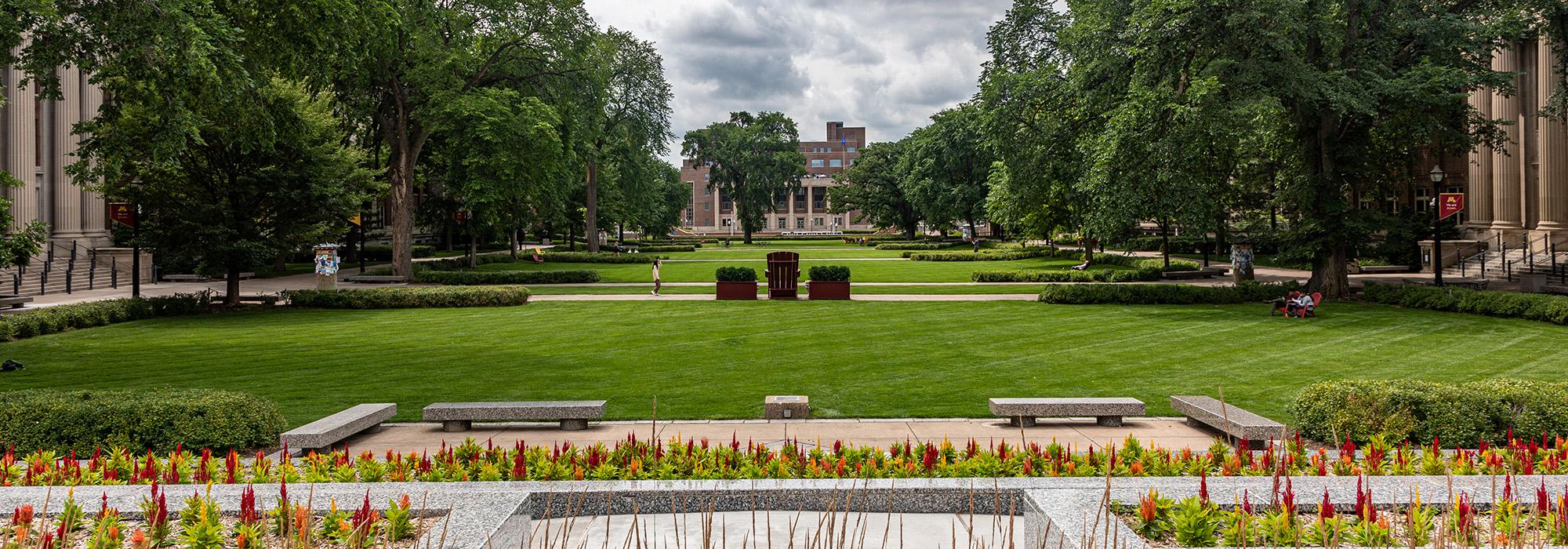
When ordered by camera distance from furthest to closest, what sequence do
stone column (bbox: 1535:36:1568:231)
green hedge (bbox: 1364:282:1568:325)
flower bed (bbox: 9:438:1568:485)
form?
stone column (bbox: 1535:36:1568:231), green hedge (bbox: 1364:282:1568:325), flower bed (bbox: 9:438:1568:485)

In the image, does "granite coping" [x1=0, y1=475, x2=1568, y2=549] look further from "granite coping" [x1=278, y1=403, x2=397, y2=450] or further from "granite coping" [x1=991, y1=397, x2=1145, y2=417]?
"granite coping" [x1=991, y1=397, x2=1145, y2=417]

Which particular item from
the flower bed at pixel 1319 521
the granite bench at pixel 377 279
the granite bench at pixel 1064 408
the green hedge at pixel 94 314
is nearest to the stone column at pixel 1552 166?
the granite bench at pixel 1064 408

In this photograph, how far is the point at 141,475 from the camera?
7375mm

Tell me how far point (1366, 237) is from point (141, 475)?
29.2m

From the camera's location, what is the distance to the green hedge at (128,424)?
888 cm

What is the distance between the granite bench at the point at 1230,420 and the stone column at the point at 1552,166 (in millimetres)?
35459

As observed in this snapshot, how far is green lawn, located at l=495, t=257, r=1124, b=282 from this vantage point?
39.2 metres

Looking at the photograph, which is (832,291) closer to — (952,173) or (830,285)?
(830,285)

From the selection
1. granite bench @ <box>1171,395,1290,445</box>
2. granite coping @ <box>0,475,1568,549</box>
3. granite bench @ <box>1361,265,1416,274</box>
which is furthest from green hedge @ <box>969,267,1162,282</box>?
granite coping @ <box>0,475,1568,549</box>

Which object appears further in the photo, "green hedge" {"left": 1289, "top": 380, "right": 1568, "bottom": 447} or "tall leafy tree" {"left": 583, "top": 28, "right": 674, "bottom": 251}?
"tall leafy tree" {"left": 583, "top": 28, "right": 674, "bottom": 251}

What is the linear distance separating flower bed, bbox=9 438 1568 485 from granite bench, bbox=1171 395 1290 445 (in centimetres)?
86

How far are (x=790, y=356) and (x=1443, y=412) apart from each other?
9442mm

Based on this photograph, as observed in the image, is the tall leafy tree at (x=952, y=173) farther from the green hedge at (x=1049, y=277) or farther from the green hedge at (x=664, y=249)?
the green hedge at (x=1049, y=277)

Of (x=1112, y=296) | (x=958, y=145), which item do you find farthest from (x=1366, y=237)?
(x=958, y=145)
